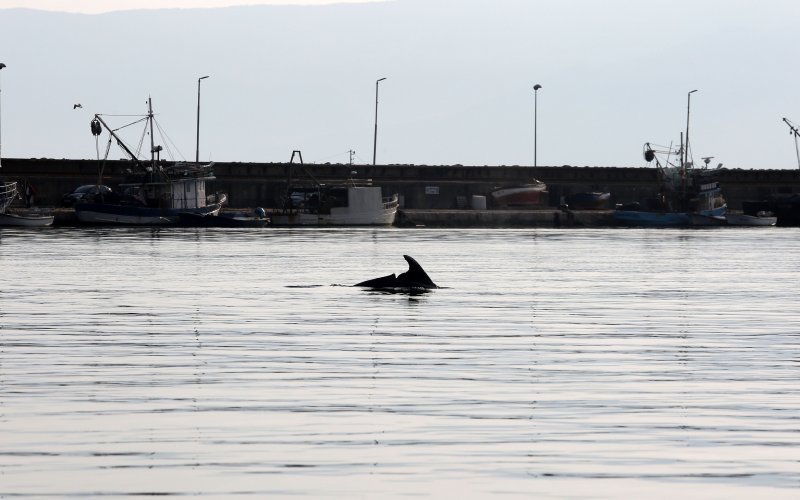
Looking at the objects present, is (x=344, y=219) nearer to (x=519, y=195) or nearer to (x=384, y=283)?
(x=519, y=195)

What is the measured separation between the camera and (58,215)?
356 ft

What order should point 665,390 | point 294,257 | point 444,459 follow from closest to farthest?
point 444,459
point 665,390
point 294,257

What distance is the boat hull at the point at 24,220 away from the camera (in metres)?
101

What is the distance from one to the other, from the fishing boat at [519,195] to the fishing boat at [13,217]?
3982 cm

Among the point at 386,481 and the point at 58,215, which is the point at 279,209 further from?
the point at 386,481

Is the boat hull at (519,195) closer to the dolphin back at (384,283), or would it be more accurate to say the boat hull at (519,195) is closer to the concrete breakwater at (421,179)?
the concrete breakwater at (421,179)

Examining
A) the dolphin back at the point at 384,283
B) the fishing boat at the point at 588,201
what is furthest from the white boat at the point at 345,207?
the dolphin back at the point at 384,283

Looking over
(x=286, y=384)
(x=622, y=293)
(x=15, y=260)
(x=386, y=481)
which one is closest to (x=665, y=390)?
(x=286, y=384)

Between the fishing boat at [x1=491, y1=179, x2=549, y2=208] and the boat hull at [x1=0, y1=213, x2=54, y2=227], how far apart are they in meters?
40.0

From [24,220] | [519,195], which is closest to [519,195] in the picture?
[519,195]

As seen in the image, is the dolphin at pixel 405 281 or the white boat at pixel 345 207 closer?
the dolphin at pixel 405 281

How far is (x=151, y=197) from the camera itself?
10619cm

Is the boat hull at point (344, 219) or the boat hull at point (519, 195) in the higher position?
the boat hull at point (519, 195)

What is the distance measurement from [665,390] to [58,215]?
93.2 m
